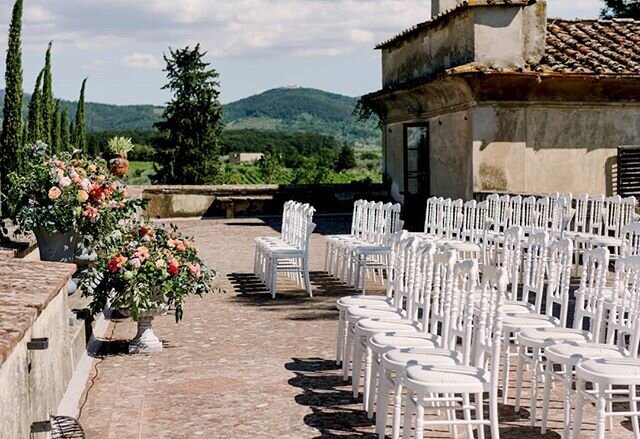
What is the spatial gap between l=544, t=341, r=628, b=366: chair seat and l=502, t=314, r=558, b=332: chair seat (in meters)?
0.61

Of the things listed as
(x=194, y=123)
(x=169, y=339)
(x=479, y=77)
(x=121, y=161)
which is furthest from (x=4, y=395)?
(x=194, y=123)

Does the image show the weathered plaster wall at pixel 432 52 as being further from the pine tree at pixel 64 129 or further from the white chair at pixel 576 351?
the white chair at pixel 576 351

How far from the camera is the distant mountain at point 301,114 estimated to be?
131500 millimetres

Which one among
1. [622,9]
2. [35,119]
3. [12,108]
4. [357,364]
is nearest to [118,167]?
[35,119]

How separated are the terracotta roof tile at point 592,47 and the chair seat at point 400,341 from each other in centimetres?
1094

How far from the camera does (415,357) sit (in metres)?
4.92

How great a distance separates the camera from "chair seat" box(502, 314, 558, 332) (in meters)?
5.84

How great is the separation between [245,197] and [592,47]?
325 inches

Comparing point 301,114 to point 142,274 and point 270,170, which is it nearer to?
point 270,170

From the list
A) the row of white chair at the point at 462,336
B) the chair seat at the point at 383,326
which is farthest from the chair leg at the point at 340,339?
the chair seat at the point at 383,326

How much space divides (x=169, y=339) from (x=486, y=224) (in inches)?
183

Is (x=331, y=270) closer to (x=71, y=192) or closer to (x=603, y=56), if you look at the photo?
(x=71, y=192)

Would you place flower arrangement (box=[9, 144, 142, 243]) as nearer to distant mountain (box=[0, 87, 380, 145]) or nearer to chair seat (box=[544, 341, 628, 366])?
chair seat (box=[544, 341, 628, 366])

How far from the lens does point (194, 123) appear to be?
49.5 metres
